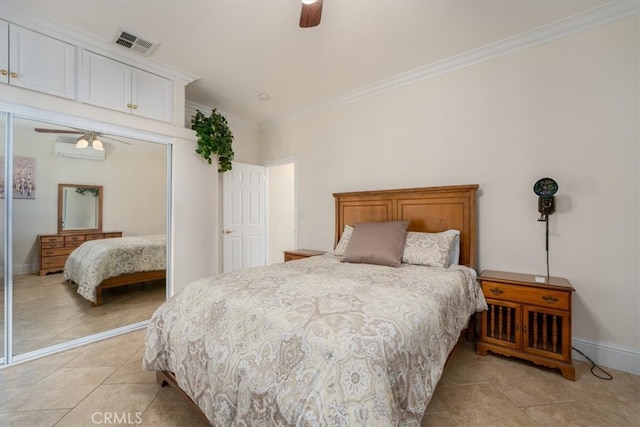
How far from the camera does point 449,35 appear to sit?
2426mm

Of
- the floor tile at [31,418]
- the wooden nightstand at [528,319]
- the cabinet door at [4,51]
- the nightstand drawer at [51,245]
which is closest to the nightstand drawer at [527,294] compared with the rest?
the wooden nightstand at [528,319]

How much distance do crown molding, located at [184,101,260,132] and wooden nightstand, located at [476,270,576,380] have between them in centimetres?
400

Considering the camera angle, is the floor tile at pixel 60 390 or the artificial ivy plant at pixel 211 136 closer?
the floor tile at pixel 60 390

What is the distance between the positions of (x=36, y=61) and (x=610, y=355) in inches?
203

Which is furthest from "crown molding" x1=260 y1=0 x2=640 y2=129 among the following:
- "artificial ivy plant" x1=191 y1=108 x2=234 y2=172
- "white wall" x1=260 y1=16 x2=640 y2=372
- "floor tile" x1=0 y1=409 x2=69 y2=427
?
"floor tile" x1=0 y1=409 x2=69 y2=427

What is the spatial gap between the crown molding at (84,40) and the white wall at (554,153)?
2433 mm

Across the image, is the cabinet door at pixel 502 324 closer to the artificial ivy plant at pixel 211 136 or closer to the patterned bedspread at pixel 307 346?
the patterned bedspread at pixel 307 346

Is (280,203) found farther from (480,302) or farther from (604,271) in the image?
(604,271)

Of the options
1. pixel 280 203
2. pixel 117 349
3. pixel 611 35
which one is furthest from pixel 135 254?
pixel 611 35

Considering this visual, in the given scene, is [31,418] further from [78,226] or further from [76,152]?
[76,152]

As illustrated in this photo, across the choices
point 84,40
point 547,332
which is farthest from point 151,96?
point 547,332

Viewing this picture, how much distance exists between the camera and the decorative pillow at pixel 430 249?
2.39 m

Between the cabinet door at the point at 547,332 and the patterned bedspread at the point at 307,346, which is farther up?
the patterned bedspread at the point at 307,346

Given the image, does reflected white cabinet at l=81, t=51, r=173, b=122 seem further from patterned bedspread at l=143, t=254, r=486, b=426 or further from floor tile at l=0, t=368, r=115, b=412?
floor tile at l=0, t=368, r=115, b=412
